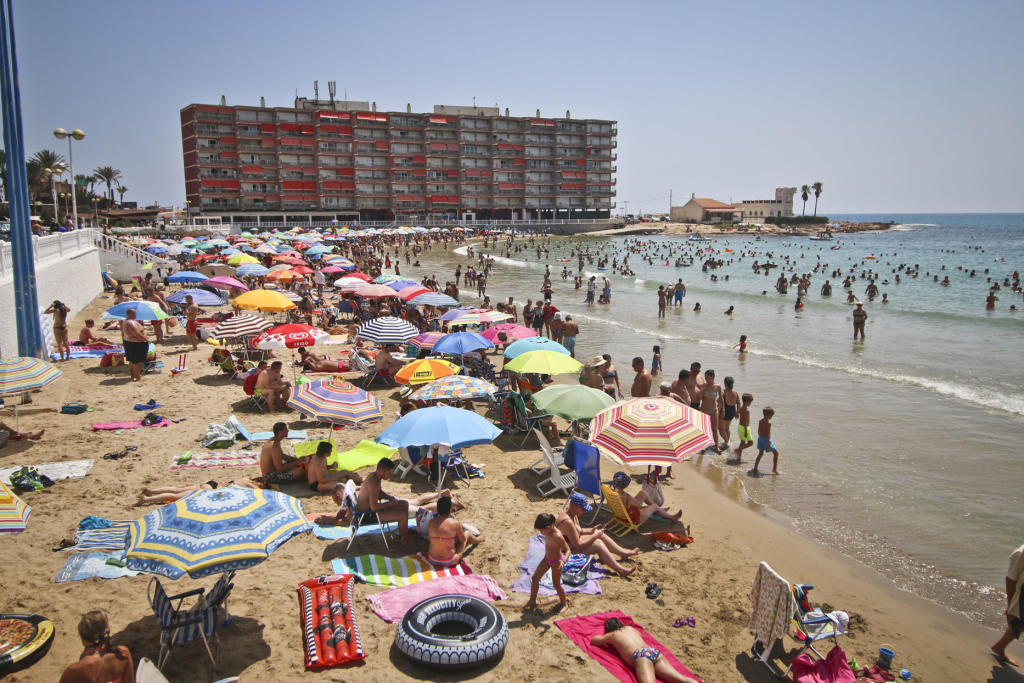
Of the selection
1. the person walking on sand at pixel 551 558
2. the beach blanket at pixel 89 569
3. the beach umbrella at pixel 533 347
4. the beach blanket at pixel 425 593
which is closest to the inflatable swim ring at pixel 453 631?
the beach blanket at pixel 425 593

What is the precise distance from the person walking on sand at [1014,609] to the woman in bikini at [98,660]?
7.04 metres

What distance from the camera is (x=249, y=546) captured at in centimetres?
434

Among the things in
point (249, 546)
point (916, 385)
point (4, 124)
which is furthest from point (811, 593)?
point (4, 124)

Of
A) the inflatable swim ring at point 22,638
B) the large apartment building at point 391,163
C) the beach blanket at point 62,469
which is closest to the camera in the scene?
the inflatable swim ring at point 22,638

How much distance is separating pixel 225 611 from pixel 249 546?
1133 mm

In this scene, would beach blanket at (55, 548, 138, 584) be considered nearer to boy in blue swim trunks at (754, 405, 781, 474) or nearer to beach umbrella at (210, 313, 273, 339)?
beach umbrella at (210, 313, 273, 339)

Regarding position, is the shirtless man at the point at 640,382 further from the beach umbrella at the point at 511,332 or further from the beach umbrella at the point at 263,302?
the beach umbrella at the point at 263,302

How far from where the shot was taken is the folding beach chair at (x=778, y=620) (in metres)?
4.86

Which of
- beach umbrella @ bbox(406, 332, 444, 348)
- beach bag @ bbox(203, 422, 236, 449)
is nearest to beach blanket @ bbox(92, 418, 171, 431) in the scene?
beach bag @ bbox(203, 422, 236, 449)

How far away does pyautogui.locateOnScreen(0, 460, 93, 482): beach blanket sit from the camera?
24.8ft

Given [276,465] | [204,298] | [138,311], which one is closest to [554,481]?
[276,465]

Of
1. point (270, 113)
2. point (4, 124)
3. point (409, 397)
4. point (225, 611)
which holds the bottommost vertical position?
point (225, 611)

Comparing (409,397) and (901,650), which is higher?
(409,397)

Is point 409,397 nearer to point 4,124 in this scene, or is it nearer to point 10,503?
point 10,503
